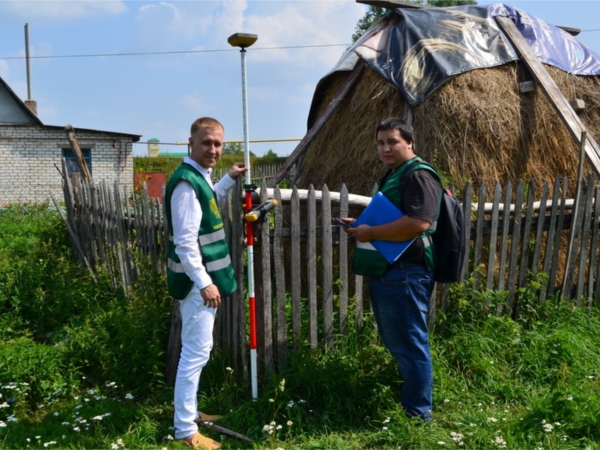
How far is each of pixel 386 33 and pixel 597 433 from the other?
4.77 metres

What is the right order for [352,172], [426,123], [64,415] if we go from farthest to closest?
1. [352,172]
2. [426,123]
3. [64,415]

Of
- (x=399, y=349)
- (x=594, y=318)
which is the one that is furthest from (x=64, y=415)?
(x=594, y=318)

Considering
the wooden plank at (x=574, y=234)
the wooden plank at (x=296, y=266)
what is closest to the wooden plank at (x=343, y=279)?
the wooden plank at (x=296, y=266)

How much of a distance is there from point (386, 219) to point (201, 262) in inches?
46.3

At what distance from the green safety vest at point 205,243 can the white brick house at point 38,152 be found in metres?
16.3

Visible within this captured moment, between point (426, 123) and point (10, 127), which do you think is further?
point (10, 127)

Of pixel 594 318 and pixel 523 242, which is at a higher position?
pixel 523 242

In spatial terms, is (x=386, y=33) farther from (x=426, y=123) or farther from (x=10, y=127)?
(x=10, y=127)

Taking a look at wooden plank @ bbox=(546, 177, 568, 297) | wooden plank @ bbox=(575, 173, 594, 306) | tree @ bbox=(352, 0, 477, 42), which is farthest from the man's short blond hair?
tree @ bbox=(352, 0, 477, 42)

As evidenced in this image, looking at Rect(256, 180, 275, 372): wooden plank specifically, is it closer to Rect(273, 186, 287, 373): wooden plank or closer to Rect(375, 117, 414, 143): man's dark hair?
Rect(273, 186, 287, 373): wooden plank

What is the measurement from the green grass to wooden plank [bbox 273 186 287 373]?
4.7 inches

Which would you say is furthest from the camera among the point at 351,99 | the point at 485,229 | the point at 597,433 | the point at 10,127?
the point at 10,127

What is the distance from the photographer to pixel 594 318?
548cm

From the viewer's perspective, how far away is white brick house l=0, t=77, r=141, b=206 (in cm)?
1980
